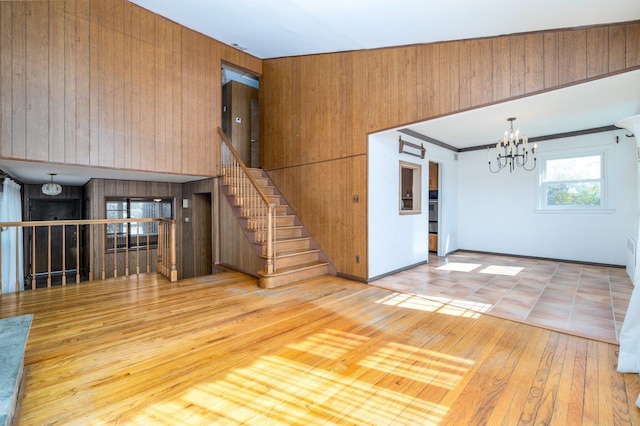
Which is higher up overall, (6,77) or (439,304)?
(6,77)

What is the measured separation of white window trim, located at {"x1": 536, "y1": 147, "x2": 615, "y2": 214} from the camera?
5.52 metres

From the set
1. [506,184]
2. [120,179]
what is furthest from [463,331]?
[120,179]

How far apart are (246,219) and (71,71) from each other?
324cm

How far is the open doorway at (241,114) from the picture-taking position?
7.57 metres

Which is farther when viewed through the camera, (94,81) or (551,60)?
(94,81)

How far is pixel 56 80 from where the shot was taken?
13.5 feet

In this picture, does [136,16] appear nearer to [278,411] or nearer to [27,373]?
[27,373]

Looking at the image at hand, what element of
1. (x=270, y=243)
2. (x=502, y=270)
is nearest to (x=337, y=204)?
(x=270, y=243)

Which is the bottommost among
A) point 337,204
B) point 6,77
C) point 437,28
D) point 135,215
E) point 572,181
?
point 135,215

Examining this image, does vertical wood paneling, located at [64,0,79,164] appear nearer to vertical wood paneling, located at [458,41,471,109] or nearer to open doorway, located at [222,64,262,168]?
open doorway, located at [222,64,262,168]

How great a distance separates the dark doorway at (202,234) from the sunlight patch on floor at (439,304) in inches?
189

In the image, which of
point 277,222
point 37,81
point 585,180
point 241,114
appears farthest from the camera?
point 241,114

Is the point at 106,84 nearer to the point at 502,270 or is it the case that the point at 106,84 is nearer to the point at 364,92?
the point at 364,92

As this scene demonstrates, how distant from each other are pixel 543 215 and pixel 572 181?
0.83 meters
